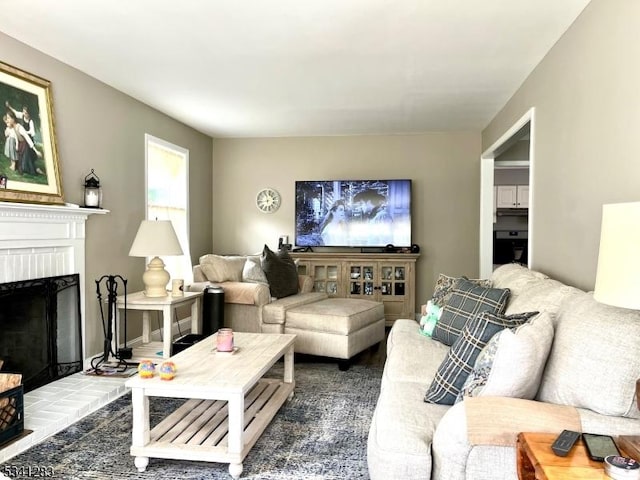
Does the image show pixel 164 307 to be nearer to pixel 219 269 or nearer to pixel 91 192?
pixel 219 269

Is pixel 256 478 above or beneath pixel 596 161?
beneath

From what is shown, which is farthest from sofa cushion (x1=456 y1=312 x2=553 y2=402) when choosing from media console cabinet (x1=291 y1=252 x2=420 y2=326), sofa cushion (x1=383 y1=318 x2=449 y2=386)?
media console cabinet (x1=291 y1=252 x2=420 y2=326)

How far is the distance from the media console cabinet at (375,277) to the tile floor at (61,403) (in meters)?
2.93

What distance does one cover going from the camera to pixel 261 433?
8.57ft

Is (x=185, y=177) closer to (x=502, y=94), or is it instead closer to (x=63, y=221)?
(x=63, y=221)

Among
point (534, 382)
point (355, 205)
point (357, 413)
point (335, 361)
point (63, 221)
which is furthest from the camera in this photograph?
point (355, 205)

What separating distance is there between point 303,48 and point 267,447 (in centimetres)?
246

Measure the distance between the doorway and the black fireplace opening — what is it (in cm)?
349

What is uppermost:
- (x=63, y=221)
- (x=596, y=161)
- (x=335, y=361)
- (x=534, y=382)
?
(x=596, y=161)

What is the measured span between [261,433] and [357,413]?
0.70 metres

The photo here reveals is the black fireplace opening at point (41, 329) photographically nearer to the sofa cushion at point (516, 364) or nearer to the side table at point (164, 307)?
the side table at point (164, 307)

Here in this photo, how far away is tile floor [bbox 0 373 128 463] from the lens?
8.41ft

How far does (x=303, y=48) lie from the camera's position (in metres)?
3.28

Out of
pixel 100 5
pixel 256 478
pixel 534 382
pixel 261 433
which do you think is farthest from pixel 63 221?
pixel 534 382
